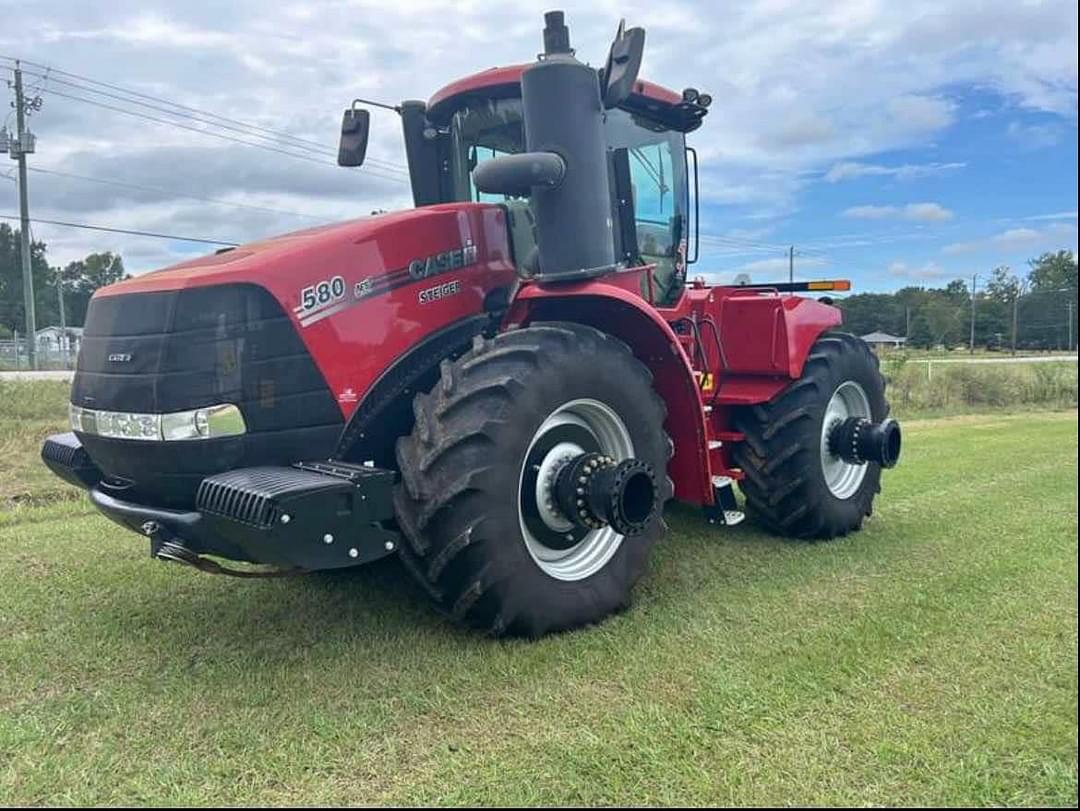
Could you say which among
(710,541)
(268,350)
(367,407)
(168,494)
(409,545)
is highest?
(268,350)

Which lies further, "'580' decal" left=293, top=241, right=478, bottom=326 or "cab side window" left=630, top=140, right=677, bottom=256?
"cab side window" left=630, top=140, right=677, bottom=256

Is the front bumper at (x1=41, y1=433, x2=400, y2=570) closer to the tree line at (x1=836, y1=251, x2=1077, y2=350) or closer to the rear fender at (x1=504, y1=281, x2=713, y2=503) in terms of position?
the rear fender at (x1=504, y1=281, x2=713, y2=503)

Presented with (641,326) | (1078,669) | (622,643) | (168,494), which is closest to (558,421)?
(641,326)

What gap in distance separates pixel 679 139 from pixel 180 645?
394 centimetres

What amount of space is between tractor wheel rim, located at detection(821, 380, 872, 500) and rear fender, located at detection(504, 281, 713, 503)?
132 cm

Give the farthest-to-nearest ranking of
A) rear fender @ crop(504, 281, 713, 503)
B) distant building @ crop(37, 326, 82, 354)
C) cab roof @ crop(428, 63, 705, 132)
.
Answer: distant building @ crop(37, 326, 82, 354) < cab roof @ crop(428, 63, 705, 132) < rear fender @ crop(504, 281, 713, 503)

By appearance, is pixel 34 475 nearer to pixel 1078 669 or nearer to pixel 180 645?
pixel 180 645

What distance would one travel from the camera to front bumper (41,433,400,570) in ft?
10.1

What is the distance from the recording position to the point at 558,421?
3990 mm

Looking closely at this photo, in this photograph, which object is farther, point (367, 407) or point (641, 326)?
point (641, 326)

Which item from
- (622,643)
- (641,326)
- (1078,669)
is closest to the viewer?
(1078,669)

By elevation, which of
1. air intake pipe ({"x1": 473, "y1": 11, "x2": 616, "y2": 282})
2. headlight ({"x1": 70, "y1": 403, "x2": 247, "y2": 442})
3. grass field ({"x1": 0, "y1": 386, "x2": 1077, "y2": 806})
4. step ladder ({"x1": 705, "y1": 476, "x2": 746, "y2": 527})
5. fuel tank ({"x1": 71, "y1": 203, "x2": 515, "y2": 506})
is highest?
air intake pipe ({"x1": 473, "y1": 11, "x2": 616, "y2": 282})

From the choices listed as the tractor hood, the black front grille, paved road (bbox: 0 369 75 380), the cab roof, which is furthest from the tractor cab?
paved road (bbox: 0 369 75 380)

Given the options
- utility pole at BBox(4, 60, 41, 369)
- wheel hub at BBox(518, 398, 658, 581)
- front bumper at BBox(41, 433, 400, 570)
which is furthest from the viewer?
utility pole at BBox(4, 60, 41, 369)
